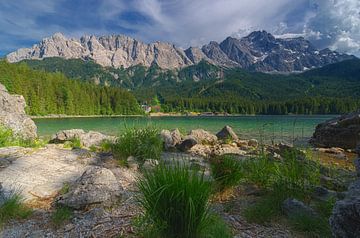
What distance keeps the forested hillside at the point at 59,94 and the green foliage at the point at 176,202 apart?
95629 millimetres

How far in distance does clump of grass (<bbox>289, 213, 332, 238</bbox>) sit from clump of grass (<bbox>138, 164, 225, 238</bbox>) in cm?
198

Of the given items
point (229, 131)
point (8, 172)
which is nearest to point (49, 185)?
point (8, 172)

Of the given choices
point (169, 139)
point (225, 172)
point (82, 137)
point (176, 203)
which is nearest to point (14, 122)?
point (82, 137)

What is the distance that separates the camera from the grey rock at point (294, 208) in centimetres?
559

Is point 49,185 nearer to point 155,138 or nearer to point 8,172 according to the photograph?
point 8,172

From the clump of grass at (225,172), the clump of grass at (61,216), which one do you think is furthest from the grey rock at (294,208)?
the clump of grass at (61,216)

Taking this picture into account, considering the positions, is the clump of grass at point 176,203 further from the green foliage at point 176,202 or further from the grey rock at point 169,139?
the grey rock at point 169,139

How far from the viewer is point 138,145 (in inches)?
440

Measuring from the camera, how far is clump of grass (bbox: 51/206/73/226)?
558 cm

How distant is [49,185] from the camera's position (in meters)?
7.68

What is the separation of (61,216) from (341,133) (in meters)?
27.3

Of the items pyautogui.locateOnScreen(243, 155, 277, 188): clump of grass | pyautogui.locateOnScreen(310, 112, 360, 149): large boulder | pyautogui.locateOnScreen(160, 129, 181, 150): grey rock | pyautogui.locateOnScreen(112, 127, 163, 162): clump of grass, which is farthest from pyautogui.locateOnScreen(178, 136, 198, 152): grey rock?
pyautogui.locateOnScreen(310, 112, 360, 149): large boulder

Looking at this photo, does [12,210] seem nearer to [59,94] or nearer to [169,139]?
[169,139]

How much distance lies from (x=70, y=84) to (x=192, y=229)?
151m
